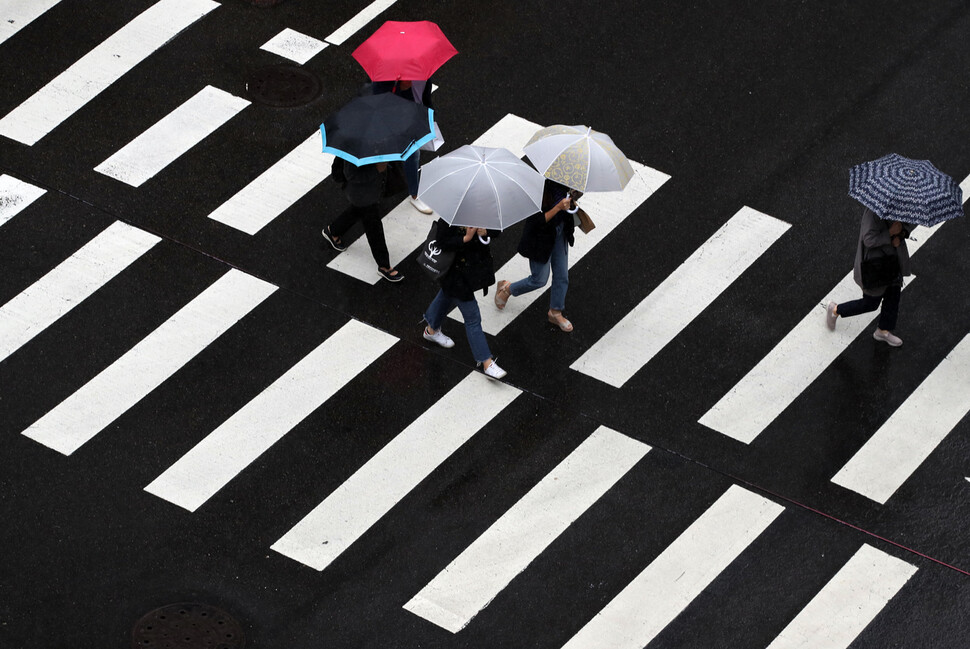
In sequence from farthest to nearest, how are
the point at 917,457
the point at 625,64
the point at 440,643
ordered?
the point at 625,64 → the point at 917,457 → the point at 440,643

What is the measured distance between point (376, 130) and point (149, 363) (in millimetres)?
2762

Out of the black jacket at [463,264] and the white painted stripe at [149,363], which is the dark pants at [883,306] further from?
the white painted stripe at [149,363]

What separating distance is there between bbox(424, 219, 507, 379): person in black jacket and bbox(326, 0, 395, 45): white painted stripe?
4.44 m

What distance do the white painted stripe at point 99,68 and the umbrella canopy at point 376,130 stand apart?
3.86 meters

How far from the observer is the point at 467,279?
34.7 ft

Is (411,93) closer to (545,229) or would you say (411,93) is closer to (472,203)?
(545,229)

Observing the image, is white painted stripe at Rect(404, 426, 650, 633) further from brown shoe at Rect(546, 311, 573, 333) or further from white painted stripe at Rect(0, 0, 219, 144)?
white painted stripe at Rect(0, 0, 219, 144)

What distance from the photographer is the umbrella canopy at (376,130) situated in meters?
10.8

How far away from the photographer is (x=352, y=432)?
1085 centimetres

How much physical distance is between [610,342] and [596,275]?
32.9 inches

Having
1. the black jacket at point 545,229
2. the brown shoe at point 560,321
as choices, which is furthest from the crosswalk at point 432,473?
the black jacket at point 545,229

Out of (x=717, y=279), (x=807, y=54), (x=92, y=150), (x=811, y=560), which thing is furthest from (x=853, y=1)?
(x=92, y=150)

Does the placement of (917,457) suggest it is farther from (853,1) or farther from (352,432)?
(853,1)

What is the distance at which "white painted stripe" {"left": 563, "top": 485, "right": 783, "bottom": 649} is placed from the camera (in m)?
9.73
